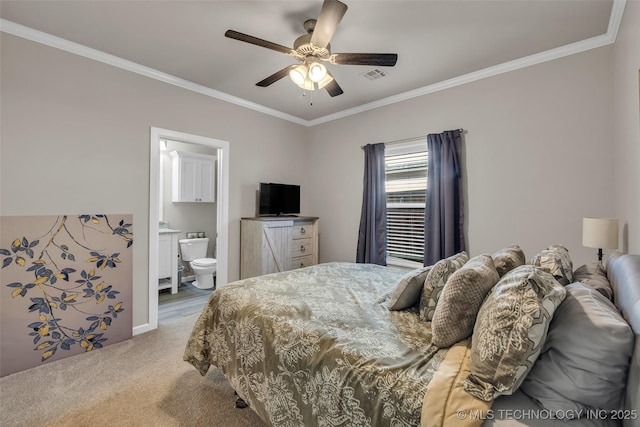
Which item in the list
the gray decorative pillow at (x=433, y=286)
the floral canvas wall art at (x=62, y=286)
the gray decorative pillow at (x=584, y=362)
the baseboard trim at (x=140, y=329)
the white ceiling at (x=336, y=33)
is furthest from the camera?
the baseboard trim at (x=140, y=329)

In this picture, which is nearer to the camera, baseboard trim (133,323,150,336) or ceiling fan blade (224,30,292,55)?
ceiling fan blade (224,30,292,55)

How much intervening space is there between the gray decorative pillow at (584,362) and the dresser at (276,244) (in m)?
3.04

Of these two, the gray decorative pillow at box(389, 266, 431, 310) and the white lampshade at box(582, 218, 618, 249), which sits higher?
the white lampshade at box(582, 218, 618, 249)

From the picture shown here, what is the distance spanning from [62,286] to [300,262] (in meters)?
2.54

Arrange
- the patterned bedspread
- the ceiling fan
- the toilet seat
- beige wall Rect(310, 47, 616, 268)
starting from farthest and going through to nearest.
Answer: the toilet seat < beige wall Rect(310, 47, 616, 268) < the ceiling fan < the patterned bedspread

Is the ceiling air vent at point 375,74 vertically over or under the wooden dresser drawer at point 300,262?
over

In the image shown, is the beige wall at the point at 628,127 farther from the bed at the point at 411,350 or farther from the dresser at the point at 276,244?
the dresser at the point at 276,244

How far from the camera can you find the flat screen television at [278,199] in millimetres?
4059

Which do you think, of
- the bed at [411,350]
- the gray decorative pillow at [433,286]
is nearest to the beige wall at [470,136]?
the gray decorative pillow at [433,286]

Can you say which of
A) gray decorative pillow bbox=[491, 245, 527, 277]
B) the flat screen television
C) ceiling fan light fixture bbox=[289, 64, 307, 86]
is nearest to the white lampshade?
gray decorative pillow bbox=[491, 245, 527, 277]

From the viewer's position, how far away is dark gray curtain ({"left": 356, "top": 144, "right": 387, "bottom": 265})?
3814 mm

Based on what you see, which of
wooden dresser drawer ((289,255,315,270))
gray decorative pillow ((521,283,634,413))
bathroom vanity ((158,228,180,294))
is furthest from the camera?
bathroom vanity ((158,228,180,294))

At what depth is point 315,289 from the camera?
6.82 ft

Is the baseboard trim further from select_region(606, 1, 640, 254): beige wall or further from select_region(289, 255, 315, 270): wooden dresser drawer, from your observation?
select_region(606, 1, 640, 254): beige wall
